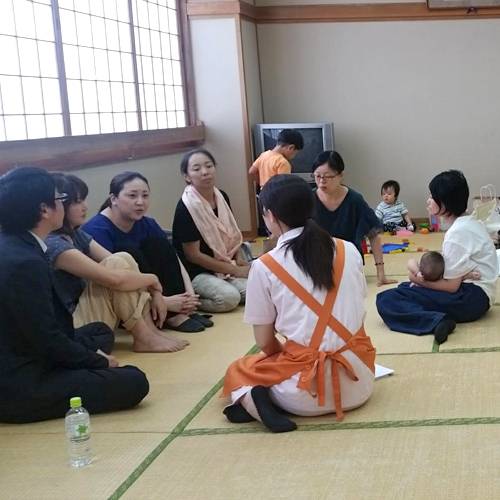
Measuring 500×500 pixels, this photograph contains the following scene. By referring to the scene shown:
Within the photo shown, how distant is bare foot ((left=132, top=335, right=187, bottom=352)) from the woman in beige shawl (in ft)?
2.35

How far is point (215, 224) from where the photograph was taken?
4598 mm

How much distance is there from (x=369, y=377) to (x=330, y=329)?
27 cm

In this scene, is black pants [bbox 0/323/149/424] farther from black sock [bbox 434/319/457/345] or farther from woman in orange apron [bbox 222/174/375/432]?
black sock [bbox 434/319/457/345]

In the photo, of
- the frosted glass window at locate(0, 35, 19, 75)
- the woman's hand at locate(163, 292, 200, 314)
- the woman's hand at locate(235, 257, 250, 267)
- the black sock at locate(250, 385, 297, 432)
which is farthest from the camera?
the woman's hand at locate(235, 257, 250, 267)

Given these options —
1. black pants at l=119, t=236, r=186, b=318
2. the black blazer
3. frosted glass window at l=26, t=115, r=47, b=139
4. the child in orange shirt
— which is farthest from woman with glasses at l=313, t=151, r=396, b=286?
the black blazer

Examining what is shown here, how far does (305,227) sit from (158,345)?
137 cm

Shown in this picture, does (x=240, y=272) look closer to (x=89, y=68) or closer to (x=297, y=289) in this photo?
(x=89, y=68)

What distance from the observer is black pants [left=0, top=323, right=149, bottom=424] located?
2762 millimetres

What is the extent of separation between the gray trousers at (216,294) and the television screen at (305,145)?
9.32 ft

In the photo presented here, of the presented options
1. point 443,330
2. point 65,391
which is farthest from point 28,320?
point 443,330

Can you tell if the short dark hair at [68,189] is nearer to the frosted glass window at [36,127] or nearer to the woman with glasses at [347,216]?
the frosted glass window at [36,127]

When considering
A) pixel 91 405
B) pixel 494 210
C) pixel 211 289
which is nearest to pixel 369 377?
pixel 91 405

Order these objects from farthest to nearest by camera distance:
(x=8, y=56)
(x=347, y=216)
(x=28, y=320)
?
Answer: (x=347, y=216) → (x=8, y=56) → (x=28, y=320)

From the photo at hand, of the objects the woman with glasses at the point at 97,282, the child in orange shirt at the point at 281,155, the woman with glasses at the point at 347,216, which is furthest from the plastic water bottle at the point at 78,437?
the child in orange shirt at the point at 281,155
